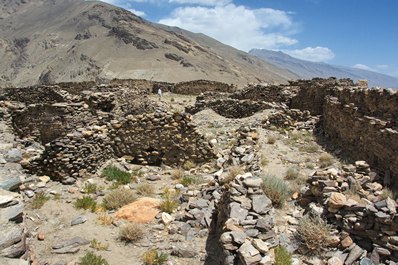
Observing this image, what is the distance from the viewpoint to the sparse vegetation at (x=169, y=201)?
7.90m

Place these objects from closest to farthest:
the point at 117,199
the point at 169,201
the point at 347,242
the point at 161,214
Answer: the point at 347,242 → the point at 161,214 → the point at 169,201 → the point at 117,199

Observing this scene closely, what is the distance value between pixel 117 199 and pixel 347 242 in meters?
4.94

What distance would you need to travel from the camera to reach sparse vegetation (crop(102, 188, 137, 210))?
8.18 metres

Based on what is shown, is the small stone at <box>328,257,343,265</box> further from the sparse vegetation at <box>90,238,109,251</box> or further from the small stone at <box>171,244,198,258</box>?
the sparse vegetation at <box>90,238,109,251</box>

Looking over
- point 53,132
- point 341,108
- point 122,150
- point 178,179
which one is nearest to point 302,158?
point 341,108

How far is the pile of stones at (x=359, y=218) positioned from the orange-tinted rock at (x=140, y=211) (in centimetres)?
327

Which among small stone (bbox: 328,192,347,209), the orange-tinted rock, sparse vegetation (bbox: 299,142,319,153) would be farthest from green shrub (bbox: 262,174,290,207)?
sparse vegetation (bbox: 299,142,319,153)

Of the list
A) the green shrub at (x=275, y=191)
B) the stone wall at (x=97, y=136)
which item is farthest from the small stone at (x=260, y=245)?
the stone wall at (x=97, y=136)

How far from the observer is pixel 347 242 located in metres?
5.73

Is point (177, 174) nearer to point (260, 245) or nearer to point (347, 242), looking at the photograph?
point (260, 245)

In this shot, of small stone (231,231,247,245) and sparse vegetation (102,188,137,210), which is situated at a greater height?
small stone (231,231,247,245)

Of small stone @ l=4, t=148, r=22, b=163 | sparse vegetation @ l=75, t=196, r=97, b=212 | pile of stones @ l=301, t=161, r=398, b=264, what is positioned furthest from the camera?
small stone @ l=4, t=148, r=22, b=163

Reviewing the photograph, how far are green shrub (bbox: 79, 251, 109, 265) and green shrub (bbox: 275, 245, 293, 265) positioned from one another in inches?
110

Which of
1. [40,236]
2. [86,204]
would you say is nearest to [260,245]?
[40,236]
